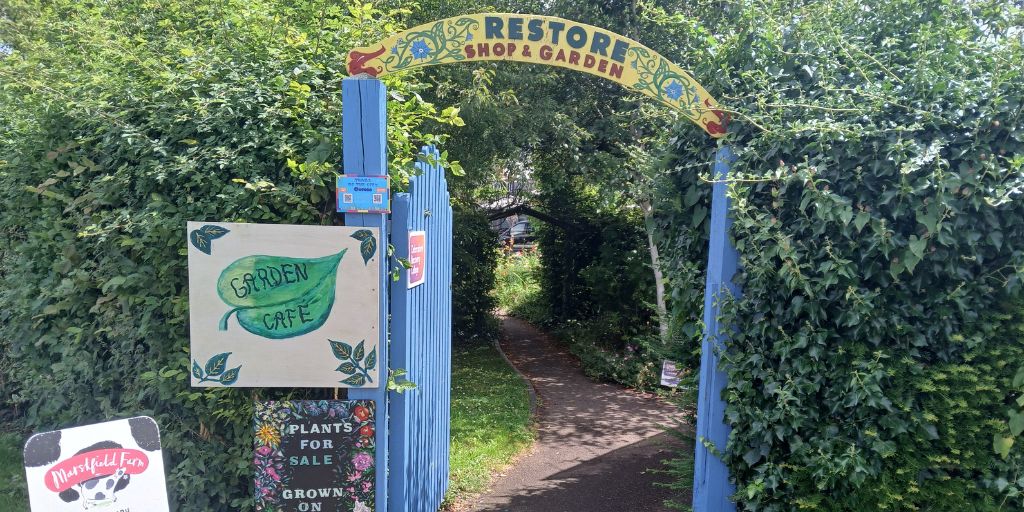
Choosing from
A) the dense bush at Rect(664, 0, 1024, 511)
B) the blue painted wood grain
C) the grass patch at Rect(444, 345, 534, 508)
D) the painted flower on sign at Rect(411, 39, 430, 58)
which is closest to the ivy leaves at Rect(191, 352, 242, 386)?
the blue painted wood grain

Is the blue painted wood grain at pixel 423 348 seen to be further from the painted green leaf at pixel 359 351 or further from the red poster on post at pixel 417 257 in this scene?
the painted green leaf at pixel 359 351

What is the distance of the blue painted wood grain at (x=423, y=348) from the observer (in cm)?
347

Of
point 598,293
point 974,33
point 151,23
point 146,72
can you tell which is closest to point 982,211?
point 974,33

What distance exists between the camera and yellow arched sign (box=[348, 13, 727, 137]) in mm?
3348

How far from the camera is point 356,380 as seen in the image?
326 centimetres

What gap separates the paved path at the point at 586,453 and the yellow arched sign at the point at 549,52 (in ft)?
10.0

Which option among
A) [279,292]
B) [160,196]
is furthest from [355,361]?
[160,196]

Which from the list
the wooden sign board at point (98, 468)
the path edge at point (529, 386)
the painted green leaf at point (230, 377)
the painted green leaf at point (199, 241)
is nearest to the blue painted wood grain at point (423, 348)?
the painted green leaf at point (230, 377)

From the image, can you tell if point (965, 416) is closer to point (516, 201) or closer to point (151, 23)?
point (151, 23)

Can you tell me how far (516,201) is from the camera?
1260 centimetres

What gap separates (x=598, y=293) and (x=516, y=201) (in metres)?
2.43

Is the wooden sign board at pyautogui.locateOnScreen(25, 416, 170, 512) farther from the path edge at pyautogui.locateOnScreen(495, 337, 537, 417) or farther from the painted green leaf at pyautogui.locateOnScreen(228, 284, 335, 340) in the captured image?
the path edge at pyautogui.locateOnScreen(495, 337, 537, 417)

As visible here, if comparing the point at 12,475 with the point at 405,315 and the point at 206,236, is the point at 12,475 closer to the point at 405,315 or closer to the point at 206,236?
the point at 206,236

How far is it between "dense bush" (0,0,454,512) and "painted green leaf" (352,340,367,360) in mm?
483
